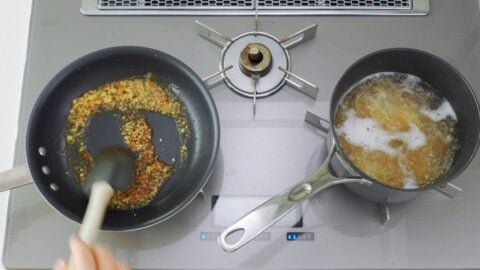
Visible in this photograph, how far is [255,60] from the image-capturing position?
0.76 meters

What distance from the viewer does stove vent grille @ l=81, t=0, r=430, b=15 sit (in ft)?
2.66

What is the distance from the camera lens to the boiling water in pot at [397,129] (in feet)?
2.18

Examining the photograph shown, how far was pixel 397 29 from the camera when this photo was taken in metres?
0.81

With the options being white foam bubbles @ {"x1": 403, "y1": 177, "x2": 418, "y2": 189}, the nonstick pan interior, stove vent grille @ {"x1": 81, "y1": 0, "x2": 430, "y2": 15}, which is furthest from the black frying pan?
white foam bubbles @ {"x1": 403, "y1": 177, "x2": 418, "y2": 189}

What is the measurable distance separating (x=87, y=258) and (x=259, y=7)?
0.49 meters

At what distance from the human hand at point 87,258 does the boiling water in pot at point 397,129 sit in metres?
0.34

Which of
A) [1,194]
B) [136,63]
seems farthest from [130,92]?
[1,194]

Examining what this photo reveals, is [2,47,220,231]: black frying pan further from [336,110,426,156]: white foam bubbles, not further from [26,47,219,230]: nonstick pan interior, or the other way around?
[336,110,426,156]: white foam bubbles

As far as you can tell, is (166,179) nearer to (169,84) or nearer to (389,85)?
(169,84)

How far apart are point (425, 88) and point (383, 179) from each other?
0.16 metres

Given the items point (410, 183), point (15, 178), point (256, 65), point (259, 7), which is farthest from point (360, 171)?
point (15, 178)

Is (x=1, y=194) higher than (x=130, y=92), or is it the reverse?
(x=130, y=92)

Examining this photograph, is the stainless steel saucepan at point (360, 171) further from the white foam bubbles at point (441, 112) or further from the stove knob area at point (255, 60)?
the stove knob area at point (255, 60)

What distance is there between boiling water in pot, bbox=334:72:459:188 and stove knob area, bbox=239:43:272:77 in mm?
144
